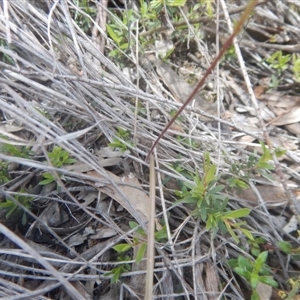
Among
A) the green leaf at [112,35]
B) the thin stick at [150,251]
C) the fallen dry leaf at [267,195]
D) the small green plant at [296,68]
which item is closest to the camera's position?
the thin stick at [150,251]

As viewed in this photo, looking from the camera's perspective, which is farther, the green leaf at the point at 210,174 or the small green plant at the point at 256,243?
the small green plant at the point at 256,243

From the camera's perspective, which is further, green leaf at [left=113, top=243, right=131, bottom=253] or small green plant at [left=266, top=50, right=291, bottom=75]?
small green plant at [left=266, top=50, right=291, bottom=75]

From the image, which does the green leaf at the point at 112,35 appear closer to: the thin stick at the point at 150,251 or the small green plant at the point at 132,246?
the thin stick at the point at 150,251

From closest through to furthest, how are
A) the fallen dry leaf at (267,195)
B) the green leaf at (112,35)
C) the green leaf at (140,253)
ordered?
the green leaf at (140,253) → the fallen dry leaf at (267,195) → the green leaf at (112,35)

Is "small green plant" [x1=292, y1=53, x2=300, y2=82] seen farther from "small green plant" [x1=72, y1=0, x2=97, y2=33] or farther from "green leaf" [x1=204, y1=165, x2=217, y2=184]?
"small green plant" [x1=72, y1=0, x2=97, y2=33]

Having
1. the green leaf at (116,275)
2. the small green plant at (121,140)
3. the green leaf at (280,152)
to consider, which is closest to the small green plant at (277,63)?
the green leaf at (280,152)

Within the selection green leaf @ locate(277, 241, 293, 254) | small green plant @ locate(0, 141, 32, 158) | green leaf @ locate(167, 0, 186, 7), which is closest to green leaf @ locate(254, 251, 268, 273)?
green leaf @ locate(277, 241, 293, 254)

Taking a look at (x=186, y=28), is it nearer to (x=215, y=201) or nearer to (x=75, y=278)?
(x=215, y=201)

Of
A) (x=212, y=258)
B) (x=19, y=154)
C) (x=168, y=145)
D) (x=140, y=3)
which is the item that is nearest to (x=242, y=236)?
(x=212, y=258)
